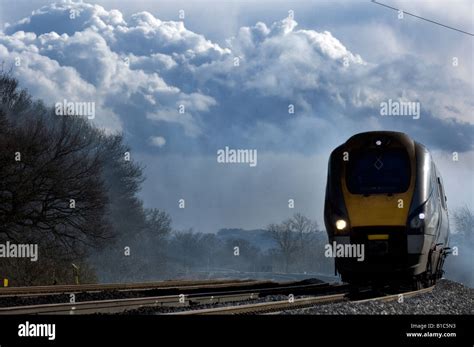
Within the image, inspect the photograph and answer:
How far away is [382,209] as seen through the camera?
15359 mm

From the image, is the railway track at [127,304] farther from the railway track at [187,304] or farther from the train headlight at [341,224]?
the train headlight at [341,224]

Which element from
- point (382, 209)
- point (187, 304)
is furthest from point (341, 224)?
point (187, 304)

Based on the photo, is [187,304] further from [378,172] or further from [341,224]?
[378,172]

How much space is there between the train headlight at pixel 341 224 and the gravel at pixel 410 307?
6.91 feet

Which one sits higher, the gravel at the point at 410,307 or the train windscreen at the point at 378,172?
the train windscreen at the point at 378,172

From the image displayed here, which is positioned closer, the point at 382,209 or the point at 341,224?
the point at 382,209

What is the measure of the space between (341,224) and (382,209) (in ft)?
3.10

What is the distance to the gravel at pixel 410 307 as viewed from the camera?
418 inches

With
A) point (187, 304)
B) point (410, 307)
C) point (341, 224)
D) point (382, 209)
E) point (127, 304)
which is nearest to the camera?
point (127, 304)

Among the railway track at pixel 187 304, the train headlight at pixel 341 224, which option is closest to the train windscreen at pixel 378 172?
the train headlight at pixel 341 224

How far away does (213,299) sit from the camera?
13.4m
